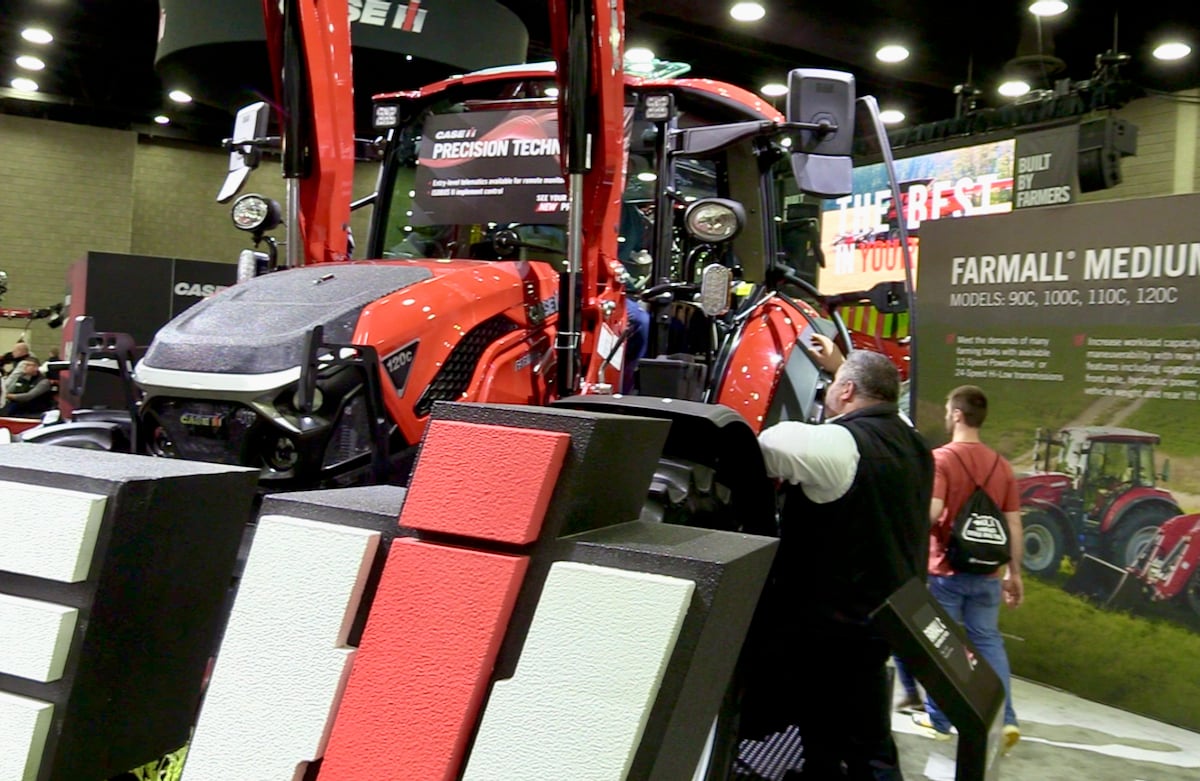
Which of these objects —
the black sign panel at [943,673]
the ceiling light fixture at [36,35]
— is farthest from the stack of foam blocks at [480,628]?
the ceiling light fixture at [36,35]

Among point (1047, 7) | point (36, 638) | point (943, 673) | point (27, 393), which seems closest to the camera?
point (36, 638)

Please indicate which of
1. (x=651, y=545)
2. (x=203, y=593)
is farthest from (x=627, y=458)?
(x=203, y=593)

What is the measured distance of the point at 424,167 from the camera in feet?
13.2

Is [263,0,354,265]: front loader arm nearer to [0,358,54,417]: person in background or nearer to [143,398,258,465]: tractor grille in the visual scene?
[143,398,258,465]: tractor grille

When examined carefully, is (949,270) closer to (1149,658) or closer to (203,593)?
(1149,658)

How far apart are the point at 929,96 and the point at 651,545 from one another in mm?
11914

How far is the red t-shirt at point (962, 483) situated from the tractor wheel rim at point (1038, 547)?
961 millimetres

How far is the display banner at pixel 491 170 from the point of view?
372 cm

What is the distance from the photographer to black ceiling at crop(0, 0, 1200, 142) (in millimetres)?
9266

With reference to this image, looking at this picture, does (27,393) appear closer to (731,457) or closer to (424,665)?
(731,457)

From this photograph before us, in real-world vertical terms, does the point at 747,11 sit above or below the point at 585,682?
above

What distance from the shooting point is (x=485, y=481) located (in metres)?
1.36

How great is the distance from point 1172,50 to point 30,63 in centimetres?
1240

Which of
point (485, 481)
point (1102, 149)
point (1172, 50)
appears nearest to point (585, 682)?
point (485, 481)
